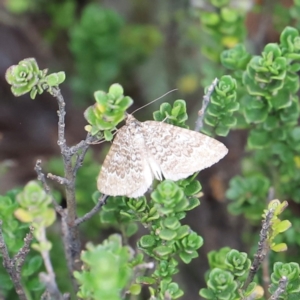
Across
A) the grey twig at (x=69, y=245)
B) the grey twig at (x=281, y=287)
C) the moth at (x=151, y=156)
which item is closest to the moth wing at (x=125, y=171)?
the moth at (x=151, y=156)

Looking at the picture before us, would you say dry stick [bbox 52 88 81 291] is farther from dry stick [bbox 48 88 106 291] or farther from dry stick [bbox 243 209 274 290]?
dry stick [bbox 243 209 274 290]

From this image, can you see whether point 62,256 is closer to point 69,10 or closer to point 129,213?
point 129,213

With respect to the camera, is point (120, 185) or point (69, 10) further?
point (69, 10)

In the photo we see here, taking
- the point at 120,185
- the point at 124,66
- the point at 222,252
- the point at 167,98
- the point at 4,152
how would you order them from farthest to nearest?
the point at 124,66 < the point at 167,98 < the point at 4,152 < the point at 222,252 < the point at 120,185

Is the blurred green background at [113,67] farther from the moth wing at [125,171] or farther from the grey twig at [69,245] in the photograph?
the moth wing at [125,171]

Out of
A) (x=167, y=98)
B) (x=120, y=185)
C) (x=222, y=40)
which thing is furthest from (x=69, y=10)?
(x=120, y=185)

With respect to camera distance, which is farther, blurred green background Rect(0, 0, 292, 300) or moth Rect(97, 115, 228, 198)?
blurred green background Rect(0, 0, 292, 300)

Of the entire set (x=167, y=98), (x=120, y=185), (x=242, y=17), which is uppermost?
(x=242, y=17)

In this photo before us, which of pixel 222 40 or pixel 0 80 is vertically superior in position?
pixel 222 40

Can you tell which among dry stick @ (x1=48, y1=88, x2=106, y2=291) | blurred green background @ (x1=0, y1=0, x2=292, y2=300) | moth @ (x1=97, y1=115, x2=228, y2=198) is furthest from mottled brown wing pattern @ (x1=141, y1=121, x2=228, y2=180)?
blurred green background @ (x1=0, y1=0, x2=292, y2=300)
